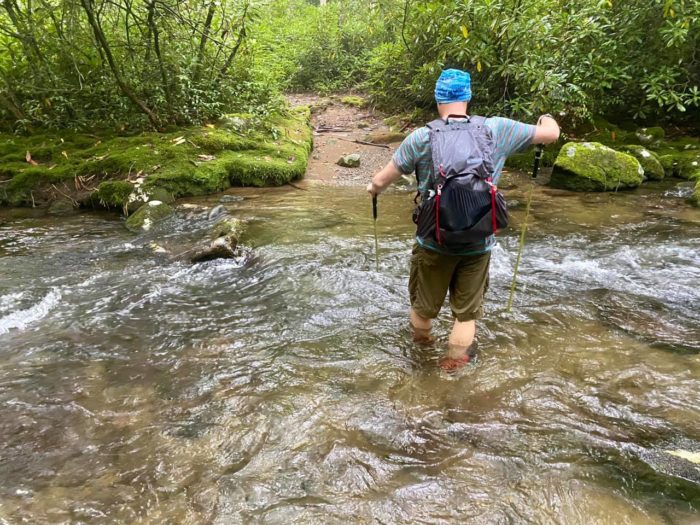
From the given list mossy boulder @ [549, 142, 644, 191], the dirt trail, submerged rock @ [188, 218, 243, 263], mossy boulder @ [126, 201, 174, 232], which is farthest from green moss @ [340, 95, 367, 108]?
submerged rock @ [188, 218, 243, 263]

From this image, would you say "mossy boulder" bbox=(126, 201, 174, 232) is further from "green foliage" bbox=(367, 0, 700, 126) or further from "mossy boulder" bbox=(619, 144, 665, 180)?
"mossy boulder" bbox=(619, 144, 665, 180)

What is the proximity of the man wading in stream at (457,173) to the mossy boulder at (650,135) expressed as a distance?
405 inches

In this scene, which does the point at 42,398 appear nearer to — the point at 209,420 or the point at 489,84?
the point at 209,420

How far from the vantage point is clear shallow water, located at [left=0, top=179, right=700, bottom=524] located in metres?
2.76

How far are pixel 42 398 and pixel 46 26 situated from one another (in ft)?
31.9

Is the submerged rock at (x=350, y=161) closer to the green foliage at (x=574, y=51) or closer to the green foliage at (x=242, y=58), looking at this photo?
the green foliage at (x=242, y=58)

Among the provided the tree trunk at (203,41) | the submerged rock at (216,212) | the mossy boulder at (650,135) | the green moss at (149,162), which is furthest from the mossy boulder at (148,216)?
the mossy boulder at (650,135)

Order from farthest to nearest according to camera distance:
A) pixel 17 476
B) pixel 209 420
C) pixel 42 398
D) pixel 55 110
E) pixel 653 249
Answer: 1. pixel 55 110
2. pixel 653 249
3. pixel 42 398
4. pixel 209 420
5. pixel 17 476

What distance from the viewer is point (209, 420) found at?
3480 mm

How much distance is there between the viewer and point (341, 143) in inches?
594

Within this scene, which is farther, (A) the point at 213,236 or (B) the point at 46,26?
(B) the point at 46,26

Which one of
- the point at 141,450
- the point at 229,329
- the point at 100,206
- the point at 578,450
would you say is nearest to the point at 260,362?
the point at 229,329

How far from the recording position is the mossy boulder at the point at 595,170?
372 inches

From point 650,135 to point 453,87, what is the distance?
11.2m
